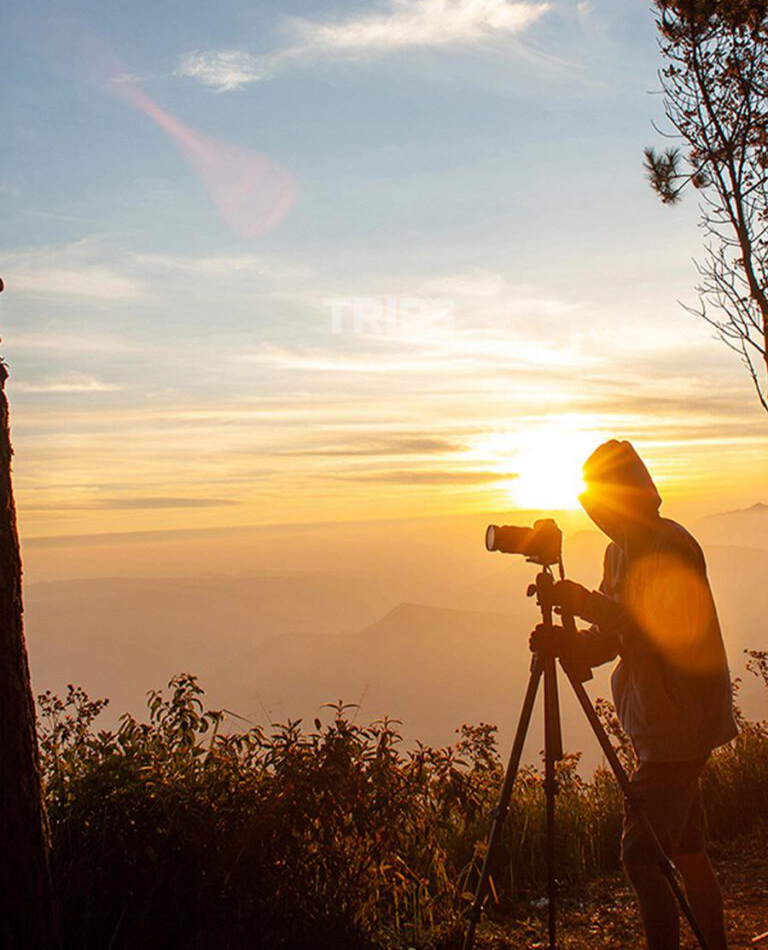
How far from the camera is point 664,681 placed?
3541 millimetres

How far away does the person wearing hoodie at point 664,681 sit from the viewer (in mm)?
3447

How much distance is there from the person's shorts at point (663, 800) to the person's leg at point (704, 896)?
16 centimetres

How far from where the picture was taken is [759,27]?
22.3 feet

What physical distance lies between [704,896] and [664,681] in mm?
931

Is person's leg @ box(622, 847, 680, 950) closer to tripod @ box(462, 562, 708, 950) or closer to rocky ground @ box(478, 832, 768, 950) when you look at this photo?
tripod @ box(462, 562, 708, 950)

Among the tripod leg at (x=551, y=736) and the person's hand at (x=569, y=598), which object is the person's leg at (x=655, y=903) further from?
the person's hand at (x=569, y=598)

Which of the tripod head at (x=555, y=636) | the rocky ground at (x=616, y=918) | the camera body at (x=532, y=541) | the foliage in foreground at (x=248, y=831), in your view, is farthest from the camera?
the rocky ground at (x=616, y=918)

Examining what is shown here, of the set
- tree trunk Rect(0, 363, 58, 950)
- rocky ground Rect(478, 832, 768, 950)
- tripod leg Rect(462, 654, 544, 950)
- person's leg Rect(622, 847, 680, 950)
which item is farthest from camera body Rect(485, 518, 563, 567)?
rocky ground Rect(478, 832, 768, 950)

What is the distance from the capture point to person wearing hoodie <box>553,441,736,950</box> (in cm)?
345

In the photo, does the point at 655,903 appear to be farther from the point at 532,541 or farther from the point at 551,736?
the point at 532,541

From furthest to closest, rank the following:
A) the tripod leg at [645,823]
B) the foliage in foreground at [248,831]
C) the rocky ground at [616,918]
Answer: the rocky ground at [616,918] → the foliage in foreground at [248,831] → the tripod leg at [645,823]

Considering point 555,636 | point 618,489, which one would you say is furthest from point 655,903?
point 618,489

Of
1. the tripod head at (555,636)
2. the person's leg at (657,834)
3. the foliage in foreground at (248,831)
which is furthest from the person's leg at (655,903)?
the foliage in foreground at (248,831)

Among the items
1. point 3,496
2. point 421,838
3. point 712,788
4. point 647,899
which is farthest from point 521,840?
point 3,496
